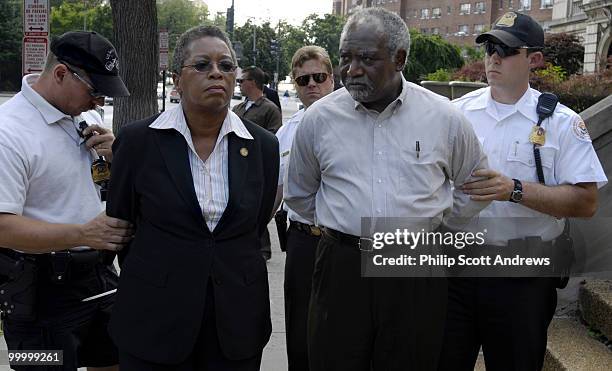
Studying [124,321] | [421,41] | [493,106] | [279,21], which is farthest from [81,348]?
[279,21]

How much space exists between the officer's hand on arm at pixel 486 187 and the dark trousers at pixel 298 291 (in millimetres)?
1064

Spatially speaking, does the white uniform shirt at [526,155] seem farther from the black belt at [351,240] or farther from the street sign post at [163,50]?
the street sign post at [163,50]

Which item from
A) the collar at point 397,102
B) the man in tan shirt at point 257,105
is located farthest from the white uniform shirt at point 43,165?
the man in tan shirt at point 257,105

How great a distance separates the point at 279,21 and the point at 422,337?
78408mm

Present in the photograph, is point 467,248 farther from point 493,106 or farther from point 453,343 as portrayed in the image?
point 493,106

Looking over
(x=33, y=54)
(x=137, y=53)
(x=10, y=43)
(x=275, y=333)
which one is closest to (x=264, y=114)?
(x=33, y=54)

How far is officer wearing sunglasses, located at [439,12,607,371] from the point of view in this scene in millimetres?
3266

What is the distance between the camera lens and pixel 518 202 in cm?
314

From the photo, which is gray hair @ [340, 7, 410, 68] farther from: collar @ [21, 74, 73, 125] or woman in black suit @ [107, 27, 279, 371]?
collar @ [21, 74, 73, 125]

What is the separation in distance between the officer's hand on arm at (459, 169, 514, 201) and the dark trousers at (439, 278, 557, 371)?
0.53m

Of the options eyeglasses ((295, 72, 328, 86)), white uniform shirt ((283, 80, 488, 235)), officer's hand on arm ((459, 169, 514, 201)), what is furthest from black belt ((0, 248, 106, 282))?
eyeglasses ((295, 72, 328, 86))

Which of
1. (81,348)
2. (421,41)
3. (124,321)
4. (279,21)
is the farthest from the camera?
(279,21)

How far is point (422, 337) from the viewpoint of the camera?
9.37ft

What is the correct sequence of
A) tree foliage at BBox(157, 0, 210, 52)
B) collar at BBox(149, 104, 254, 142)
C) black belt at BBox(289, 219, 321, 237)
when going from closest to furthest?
1. collar at BBox(149, 104, 254, 142)
2. black belt at BBox(289, 219, 321, 237)
3. tree foliage at BBox(157, 0, 210, 52)
